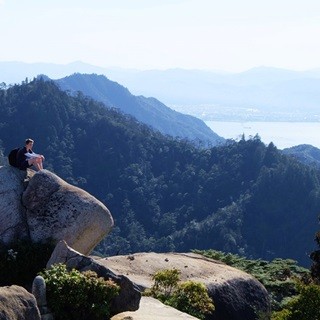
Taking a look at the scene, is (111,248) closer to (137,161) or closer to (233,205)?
(233,205)

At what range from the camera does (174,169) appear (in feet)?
536

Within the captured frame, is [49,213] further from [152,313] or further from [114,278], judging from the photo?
[152,313]

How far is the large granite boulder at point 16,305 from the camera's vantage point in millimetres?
8397

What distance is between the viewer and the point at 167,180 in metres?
162

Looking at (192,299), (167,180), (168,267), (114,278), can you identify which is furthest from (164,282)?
(167,180)

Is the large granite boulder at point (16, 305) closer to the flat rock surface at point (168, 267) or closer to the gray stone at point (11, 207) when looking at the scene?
the gray stone at point (11, 207)

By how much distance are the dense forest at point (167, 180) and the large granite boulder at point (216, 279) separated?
337ft

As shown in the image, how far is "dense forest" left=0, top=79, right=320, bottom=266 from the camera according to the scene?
132000mm

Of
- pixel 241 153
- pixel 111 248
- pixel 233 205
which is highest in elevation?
pixel 241 153

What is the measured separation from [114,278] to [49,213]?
4216mm

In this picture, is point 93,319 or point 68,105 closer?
point 93,319

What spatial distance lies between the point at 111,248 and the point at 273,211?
41828 millimetres

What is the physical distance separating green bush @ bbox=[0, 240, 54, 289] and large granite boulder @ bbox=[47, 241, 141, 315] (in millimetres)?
1926

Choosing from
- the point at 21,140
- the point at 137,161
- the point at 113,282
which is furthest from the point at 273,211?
the point at 113,282
